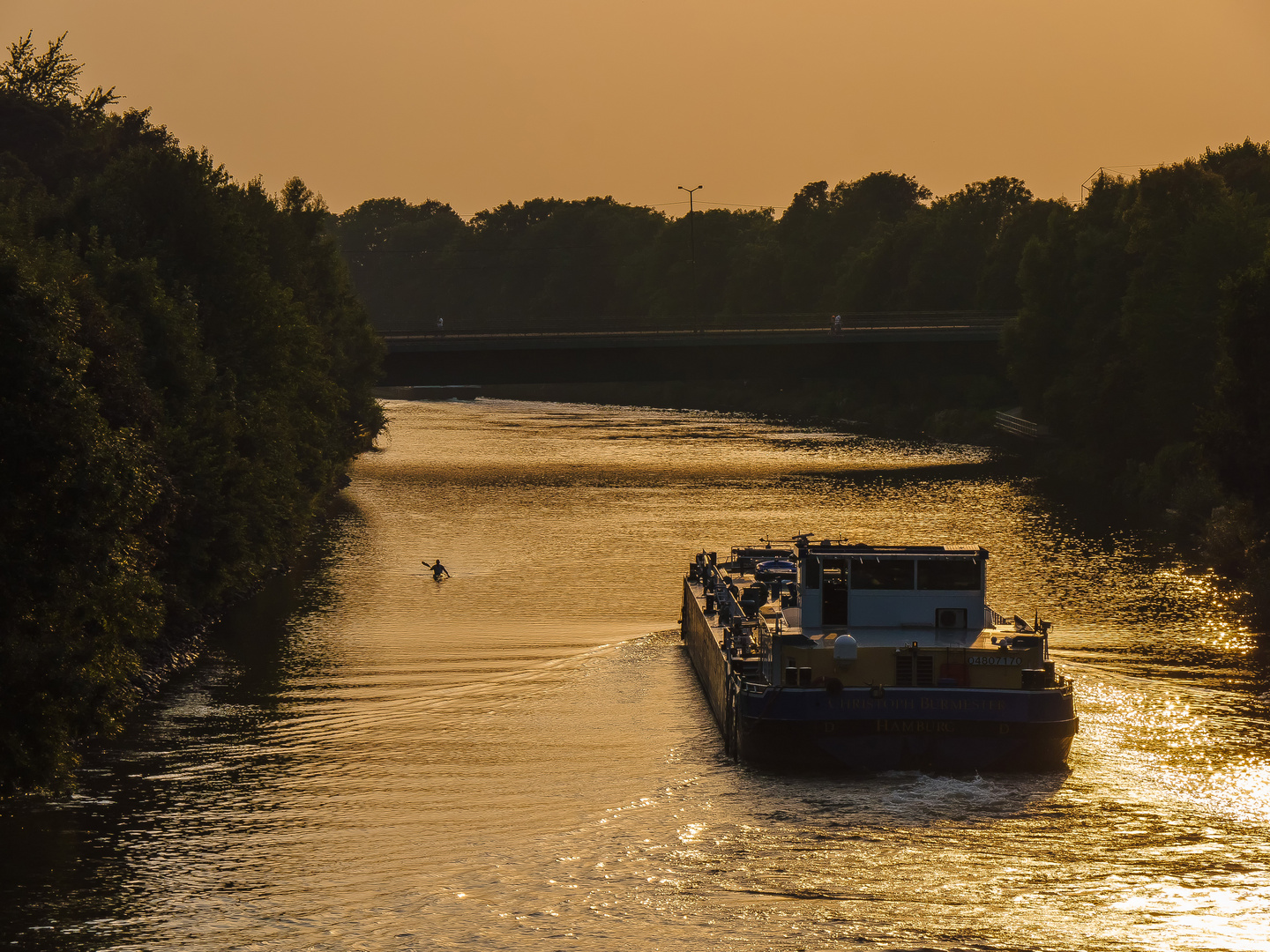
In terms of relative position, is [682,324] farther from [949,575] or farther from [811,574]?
[949,575]

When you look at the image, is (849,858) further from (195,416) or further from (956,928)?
(195,416)

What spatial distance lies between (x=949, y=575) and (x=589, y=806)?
11242mm

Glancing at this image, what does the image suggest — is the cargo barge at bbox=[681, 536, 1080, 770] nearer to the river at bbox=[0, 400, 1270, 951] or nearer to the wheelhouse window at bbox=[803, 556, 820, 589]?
the wheelhouse window at bbox=[803, 556, 820, 589]

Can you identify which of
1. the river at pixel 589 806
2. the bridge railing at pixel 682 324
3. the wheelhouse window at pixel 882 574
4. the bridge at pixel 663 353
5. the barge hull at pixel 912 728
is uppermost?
the bridge railing at pixel 682 324

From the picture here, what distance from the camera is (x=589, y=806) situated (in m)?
30.6

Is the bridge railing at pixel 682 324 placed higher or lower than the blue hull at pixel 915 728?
higher

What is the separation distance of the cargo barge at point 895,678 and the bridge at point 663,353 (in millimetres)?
67191

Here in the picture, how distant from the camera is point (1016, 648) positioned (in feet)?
109

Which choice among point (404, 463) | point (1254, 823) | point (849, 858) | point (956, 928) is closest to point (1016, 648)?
point (1254, 823)

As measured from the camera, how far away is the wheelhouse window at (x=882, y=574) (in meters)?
36.7

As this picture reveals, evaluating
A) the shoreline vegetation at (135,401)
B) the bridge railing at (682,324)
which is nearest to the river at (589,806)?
the shoreline vegetation at (135,401)

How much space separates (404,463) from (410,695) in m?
65.9

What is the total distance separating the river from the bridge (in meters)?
43.6

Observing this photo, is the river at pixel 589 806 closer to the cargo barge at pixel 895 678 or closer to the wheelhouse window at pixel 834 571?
the cargo barge at pixel 895 678
